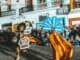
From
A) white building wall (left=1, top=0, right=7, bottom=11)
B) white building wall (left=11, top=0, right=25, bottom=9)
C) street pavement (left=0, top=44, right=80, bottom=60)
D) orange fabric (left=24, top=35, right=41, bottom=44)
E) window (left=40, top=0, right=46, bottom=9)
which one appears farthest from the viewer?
white building wall (left=1, top=0, right=7, bottom=11)

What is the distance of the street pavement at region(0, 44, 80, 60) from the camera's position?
1400 cm

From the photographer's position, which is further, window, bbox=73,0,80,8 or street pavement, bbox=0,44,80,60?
window, bbox=73,0,80,8

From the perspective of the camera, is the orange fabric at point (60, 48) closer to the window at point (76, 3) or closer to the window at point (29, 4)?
the window at point (76, 3)

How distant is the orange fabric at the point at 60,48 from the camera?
12427mm

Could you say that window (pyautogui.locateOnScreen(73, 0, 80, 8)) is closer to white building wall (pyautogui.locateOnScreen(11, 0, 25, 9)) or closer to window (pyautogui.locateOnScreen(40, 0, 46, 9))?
window (pyautogui.locateOnScreen(40, 0, 46, 9))

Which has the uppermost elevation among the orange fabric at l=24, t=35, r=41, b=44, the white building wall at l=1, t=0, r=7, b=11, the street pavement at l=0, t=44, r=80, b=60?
the white building wall at l=1, t=0, r=7, b=11

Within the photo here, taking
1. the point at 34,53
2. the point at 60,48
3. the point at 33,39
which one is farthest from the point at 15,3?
the point at 60,48

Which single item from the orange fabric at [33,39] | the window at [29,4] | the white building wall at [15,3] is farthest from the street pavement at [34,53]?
the white building wall at [15,3]

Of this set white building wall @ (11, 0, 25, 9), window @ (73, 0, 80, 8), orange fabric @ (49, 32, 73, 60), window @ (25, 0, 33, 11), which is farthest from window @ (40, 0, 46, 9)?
orange fabric @ (49, 32, 73, 60)

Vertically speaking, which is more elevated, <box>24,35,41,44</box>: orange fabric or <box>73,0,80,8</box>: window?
<box>73,0,80,8</box>: window

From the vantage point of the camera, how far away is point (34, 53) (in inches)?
578

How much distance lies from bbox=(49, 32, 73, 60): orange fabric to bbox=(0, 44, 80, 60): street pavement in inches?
43.7

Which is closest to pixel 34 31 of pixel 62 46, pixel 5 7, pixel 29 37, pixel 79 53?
pixel 29 37

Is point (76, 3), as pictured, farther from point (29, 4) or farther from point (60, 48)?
point (60, 48)
